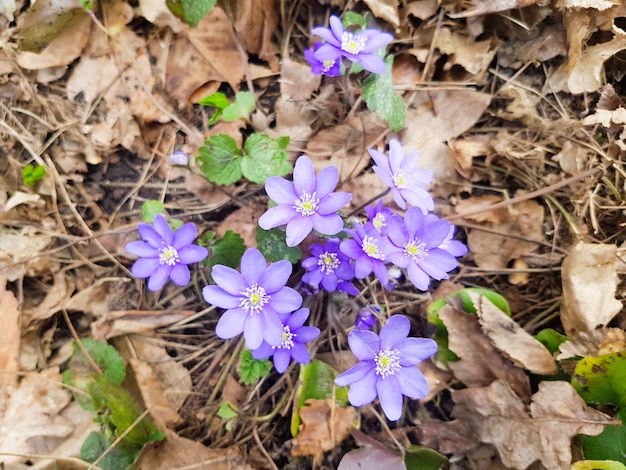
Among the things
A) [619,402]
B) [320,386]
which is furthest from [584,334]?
[320,386]

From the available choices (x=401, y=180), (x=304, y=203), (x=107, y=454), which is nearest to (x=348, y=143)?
(x=401, y=180)

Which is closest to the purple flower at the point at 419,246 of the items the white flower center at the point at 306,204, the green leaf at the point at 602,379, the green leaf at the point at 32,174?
the white flower center at the point at 306,204

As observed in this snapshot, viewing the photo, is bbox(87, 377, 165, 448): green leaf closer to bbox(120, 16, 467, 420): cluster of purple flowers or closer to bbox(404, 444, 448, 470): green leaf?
bbox(120, 16, 467, 420): cluster of purple flowers

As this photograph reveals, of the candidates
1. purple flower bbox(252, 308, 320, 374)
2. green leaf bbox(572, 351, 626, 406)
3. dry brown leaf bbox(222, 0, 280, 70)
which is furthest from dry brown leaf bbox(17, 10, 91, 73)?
green leaf bbox(572, 351, 626, 406)

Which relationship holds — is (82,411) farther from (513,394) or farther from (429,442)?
(513,394)

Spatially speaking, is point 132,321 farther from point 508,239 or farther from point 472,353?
point 508,239
